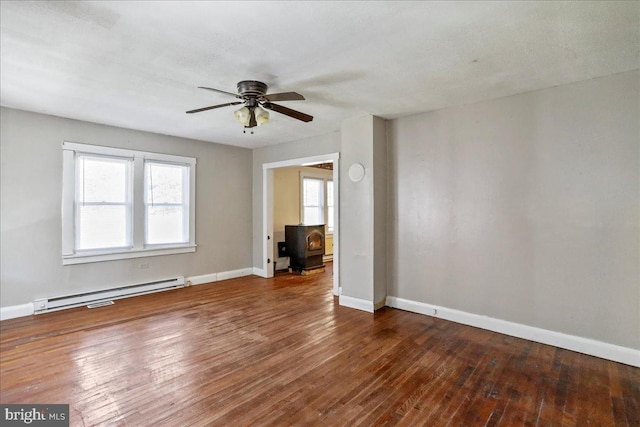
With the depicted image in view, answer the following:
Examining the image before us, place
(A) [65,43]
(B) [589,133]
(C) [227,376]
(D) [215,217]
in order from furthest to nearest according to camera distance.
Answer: (D) [215,217] < (B) [589,133] < (C) [227,376] < (A) [65,43]

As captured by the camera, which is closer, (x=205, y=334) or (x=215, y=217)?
(x=205, y=334)

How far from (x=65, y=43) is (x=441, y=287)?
4.56 metres

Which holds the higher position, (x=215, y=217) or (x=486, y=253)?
(x=215, y=217)

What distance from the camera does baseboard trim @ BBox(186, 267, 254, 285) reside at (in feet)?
19.1

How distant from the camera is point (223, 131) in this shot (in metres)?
5.15

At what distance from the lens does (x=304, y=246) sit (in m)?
6.68

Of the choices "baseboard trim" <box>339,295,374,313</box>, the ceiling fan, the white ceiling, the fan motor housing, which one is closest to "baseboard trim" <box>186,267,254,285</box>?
"baseboard trim" <box>339,295,374,313</box>

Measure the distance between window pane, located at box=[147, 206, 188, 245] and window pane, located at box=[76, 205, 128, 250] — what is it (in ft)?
1.29

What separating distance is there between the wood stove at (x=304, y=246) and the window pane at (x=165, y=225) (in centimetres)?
219

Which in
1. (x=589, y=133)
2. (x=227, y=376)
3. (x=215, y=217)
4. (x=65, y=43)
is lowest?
(x=227, y=376)

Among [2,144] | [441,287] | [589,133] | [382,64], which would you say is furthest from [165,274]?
[589,133]

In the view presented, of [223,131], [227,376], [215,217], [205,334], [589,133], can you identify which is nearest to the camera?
[227,376]

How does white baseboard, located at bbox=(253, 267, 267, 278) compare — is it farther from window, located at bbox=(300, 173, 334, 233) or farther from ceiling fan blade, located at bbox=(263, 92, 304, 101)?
ceiling fan blade, located at bbox=(263, 92, 304, 101)

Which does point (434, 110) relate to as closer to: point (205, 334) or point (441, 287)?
point (441, 287)
